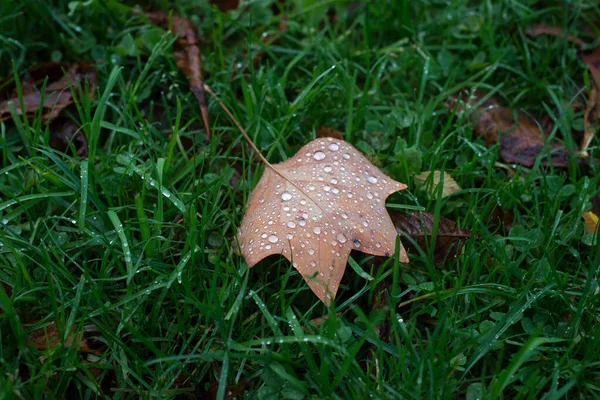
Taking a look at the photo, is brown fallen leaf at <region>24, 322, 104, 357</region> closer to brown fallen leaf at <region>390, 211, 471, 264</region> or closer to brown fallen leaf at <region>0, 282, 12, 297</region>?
brown fallen leaf at <region>0, 282, 12, 297</region>

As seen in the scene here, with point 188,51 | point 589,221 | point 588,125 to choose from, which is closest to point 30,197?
point 188,51

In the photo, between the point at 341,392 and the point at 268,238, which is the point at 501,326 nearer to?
the point at 341,392

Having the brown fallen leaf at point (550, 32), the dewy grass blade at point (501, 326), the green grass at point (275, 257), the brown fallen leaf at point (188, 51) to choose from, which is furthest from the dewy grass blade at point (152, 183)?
the brown fallen leaf at point (550, 32)

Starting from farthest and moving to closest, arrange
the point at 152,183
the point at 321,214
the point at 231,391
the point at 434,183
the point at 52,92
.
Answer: the point at 52,92 → the point at 434,183 → the point at 152,183 → the point at 321,214 → the point at 231,391

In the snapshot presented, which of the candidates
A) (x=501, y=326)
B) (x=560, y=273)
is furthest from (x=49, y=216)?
(x=560, y=273)

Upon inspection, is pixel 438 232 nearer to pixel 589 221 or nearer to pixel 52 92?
pixel 589 221

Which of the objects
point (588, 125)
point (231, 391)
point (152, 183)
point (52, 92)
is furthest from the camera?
point (588, 125)
